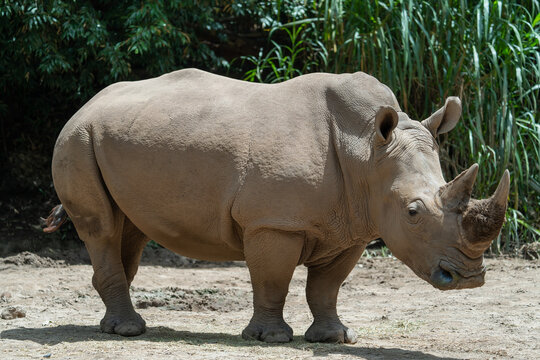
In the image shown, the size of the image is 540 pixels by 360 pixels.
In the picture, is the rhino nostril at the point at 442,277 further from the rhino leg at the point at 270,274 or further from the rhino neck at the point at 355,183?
the rhino leg at the point at 270,274

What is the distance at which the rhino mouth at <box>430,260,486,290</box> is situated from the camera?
4.51 meters

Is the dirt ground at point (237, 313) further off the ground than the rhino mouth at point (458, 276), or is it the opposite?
the rhino mouth at point (458, 276)

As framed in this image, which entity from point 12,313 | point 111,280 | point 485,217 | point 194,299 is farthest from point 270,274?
point 194,299

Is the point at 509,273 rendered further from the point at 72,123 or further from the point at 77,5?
the point at 77,5

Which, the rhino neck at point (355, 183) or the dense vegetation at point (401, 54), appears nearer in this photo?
the rhino neck at point (355, 183)

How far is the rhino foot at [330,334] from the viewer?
5254 mm

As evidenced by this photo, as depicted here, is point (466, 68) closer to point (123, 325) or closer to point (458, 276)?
point (458, 276)

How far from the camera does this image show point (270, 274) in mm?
5062

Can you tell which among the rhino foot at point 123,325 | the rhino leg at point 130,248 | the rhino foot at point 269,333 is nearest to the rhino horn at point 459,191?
the rhino foot at point 269,333

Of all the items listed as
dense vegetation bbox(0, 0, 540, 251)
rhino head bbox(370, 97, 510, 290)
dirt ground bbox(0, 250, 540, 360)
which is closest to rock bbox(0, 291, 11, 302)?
dirt ground bbox(0, 250, 540, 360)

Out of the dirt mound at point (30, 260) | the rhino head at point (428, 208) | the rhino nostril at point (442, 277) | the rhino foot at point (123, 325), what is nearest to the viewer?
the rhino head at point (428, 208)

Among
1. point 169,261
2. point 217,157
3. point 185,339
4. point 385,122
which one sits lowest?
point 169,261

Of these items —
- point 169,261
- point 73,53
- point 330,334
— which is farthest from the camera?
point 169,261

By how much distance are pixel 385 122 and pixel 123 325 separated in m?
2.15
